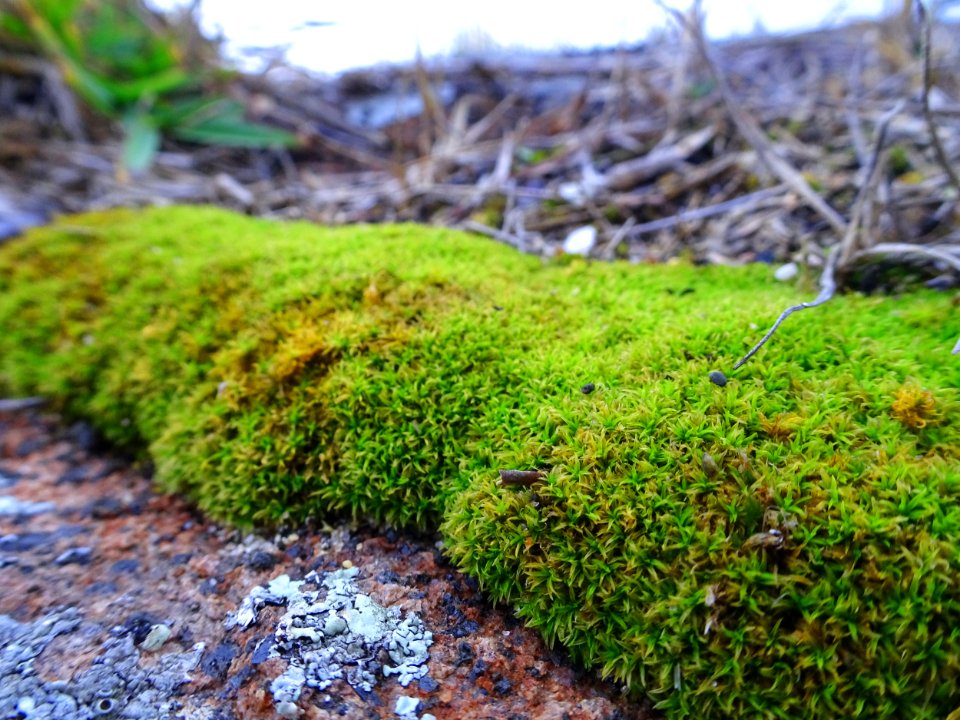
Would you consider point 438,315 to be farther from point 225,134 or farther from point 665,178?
point 225,134

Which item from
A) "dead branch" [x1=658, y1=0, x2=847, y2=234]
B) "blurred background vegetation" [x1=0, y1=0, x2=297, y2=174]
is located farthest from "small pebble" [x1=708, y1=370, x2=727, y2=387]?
"blurred background vegetation" [x1=0, y1=0, x2=297, y2=174]

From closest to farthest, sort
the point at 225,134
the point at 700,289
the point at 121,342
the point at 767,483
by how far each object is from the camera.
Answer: the point at 767,483, the point at 700,289, the point at 121,342, the point at 225,134

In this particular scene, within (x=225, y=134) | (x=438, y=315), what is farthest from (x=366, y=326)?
(x=225, y=134)

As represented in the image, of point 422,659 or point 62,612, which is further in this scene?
point 62,612

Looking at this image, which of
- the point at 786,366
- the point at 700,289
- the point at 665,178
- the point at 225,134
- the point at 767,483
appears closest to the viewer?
the point at 767,483

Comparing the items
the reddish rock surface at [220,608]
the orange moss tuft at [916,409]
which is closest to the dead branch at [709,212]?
the orange moss tuft at [916,409]

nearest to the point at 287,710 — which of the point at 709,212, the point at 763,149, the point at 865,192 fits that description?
the point at 865,192

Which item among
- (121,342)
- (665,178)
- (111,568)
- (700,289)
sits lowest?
(111,568)

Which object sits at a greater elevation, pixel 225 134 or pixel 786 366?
pixel 225 134
